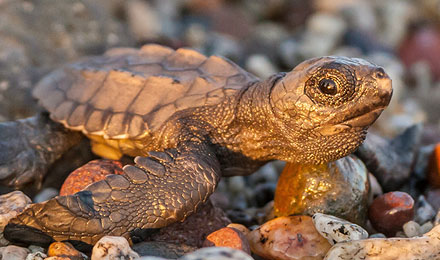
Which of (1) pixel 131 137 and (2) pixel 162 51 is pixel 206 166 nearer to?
(1) pixel 131 137

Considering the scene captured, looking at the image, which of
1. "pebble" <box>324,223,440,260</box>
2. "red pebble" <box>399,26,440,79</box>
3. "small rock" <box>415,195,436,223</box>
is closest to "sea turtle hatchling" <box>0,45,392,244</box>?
"pebble" <box>324,223,440,260</box>

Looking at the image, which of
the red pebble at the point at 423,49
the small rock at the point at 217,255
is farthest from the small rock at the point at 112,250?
the red pebble at the point at 423,49

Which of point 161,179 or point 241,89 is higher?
point 241,89

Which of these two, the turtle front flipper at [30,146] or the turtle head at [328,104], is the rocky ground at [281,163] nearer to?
the turtle front flipper at [30,146]

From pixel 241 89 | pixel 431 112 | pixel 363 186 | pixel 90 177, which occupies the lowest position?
pixel 431 112

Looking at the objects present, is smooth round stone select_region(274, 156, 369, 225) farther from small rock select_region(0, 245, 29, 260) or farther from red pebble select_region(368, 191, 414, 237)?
small rock select_region(0, 245, 29, 260)

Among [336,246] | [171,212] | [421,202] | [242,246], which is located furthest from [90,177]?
[421,202]
